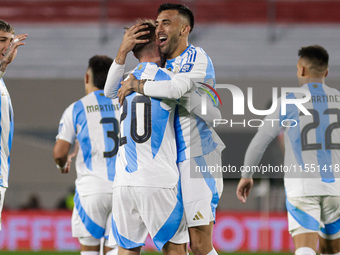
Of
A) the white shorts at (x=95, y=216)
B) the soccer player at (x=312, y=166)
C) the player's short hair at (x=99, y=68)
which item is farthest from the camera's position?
the player's short hair at (x=99, y=68)

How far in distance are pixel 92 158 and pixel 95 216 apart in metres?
0.57

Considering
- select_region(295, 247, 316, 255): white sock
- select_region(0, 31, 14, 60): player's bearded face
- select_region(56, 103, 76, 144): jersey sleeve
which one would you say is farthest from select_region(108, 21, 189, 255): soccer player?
select_region(56, 103, 76, 144): jersey sleeve

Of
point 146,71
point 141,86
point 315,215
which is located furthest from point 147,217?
point 315,215

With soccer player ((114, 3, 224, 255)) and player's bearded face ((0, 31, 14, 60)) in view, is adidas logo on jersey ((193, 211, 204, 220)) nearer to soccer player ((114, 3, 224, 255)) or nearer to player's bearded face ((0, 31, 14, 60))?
soccer player ((114, 3, 224, 255))

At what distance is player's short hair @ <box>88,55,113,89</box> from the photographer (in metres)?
6.01

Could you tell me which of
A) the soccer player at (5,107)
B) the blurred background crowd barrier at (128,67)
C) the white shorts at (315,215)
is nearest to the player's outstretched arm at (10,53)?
the soccer player at (5,107)

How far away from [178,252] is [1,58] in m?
2.26

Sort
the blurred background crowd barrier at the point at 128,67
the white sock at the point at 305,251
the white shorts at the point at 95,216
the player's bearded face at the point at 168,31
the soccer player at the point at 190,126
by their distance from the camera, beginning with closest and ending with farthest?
→ the soccer player at the point at 190,126
the player's bearded face at the point at 168,31
the white sock at the point at 305,251
the white shorts at the point at 95,216
the blurred background crowd barrier at the point at 128,67

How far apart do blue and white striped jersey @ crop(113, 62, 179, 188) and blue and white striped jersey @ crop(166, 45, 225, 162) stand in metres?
0.13

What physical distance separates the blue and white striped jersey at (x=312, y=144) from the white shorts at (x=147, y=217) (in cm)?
132

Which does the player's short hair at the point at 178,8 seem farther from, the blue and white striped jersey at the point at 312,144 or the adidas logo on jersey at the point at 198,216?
the adidas logo on jersey at the point at 198,216

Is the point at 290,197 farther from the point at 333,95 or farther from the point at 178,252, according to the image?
the point at 178,252

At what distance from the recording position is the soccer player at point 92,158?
5855mm

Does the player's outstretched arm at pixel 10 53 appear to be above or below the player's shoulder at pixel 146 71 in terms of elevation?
above
